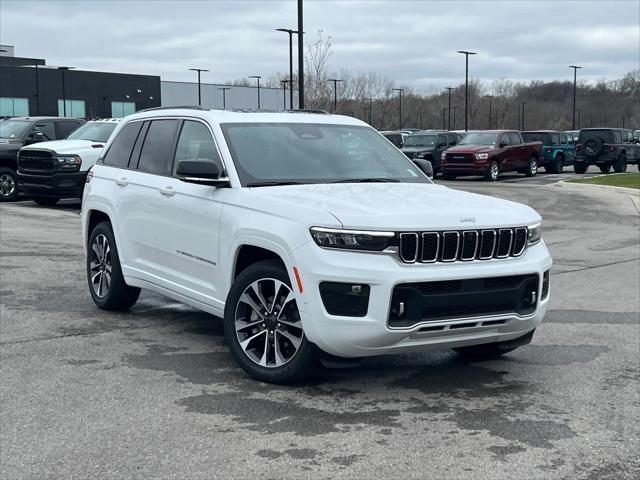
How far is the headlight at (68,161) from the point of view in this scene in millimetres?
18766

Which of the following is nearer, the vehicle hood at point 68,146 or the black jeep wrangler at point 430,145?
the vehicle hood at point 68,146

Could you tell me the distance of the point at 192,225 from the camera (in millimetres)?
6516

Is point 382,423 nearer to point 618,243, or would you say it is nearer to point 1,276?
point 1,276

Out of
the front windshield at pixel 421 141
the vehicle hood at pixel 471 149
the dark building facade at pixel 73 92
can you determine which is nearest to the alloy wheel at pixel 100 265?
the vehicle hood at pixel 471 149

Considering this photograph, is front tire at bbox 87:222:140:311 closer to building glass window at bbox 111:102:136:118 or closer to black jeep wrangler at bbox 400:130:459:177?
black jeep wrangler at bbox 400:130:459:177

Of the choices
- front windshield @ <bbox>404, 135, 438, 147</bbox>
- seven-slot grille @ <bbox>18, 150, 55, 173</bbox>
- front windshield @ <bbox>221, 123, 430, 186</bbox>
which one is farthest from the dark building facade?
front windshield @ <bbox>221, 123, 430, 186</bbox>

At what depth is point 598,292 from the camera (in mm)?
9617

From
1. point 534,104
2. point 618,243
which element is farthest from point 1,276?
point 534,104

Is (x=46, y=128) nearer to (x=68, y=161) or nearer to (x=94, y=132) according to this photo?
(x=94, y=132)

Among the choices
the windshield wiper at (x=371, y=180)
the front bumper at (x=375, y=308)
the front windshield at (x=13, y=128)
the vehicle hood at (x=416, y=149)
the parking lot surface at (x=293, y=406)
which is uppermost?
the front windshield at (x=13, y=128)

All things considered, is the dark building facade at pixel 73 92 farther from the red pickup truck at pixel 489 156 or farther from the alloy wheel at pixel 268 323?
the alloy wheel at pixel 268 323

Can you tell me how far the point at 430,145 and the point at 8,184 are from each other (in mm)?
19346

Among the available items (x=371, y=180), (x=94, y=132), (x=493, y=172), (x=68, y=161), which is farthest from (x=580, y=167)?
(x=371, y=180)

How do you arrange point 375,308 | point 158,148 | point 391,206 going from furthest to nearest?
point 158,148 → point 391,206 → point 375,308
